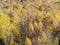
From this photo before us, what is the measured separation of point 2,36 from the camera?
4.43 m

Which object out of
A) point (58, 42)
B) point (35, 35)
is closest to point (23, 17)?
point (35, 35)

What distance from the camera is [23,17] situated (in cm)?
481

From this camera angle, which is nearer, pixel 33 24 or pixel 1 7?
pixel 33 24

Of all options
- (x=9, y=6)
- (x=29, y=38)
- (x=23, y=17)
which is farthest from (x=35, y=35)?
(x=9, y=6)

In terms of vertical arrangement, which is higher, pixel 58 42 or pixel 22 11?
pixel 22 11

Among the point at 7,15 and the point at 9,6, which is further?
the point at 9,6

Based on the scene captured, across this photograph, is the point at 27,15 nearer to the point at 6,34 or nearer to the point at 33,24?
the point at 33,24

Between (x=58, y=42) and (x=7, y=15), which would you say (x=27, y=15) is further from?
(x=58, y=42)

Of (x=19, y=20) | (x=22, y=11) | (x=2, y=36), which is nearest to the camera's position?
(x=2, y=36)

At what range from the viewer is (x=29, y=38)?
181 inches

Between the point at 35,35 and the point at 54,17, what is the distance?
60 cm

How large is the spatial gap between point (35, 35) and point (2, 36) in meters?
0.63

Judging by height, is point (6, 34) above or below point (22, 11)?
below

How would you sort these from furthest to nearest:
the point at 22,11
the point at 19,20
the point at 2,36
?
the point at 22,11 < the point at 19,20 < the point at 2,36
